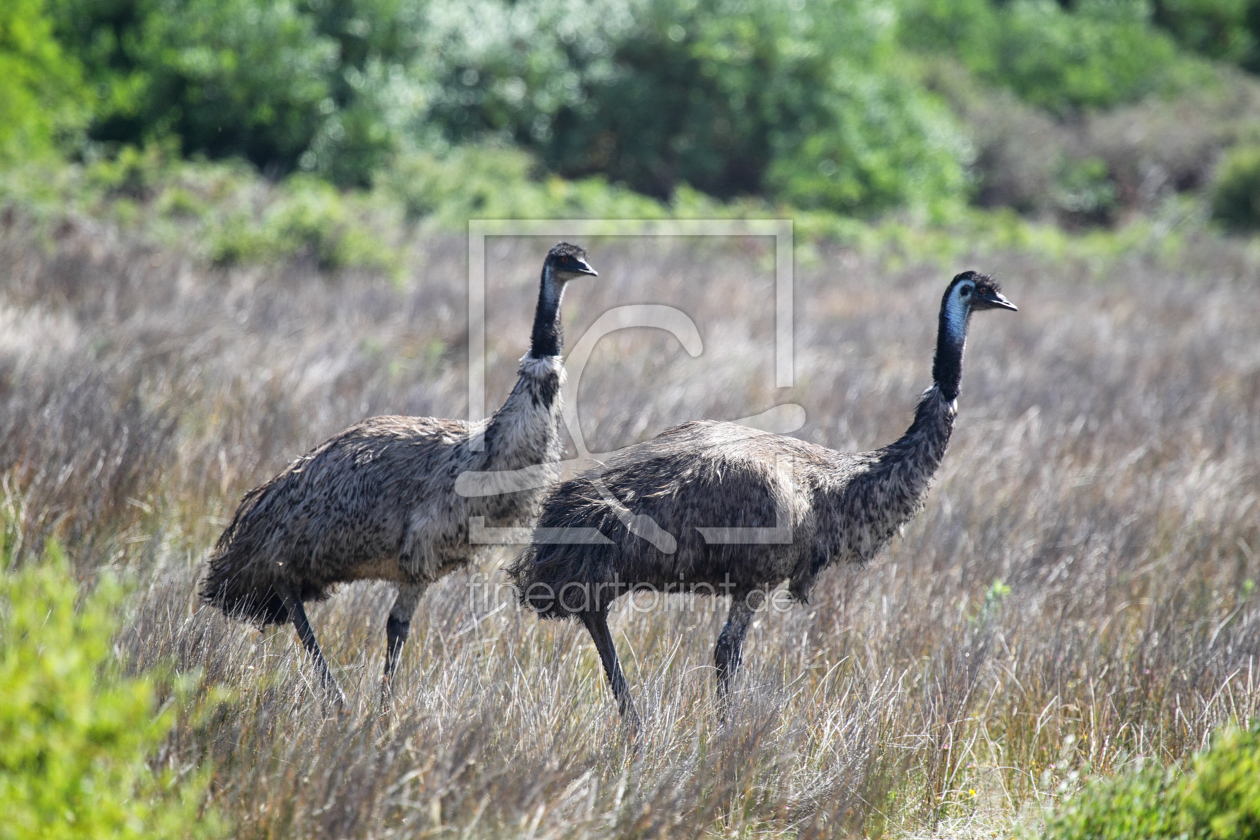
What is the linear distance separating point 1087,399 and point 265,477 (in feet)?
20.6

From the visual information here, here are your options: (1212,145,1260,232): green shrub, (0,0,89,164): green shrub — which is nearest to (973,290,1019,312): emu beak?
(0,0,89,164): green shrub

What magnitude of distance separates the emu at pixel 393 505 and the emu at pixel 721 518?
258 mm

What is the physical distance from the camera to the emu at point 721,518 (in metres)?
4.06

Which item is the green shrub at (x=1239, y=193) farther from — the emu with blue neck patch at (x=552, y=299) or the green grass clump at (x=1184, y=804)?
the green grass clump at (x=1184, y=804)

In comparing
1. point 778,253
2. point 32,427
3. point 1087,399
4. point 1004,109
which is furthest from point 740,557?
point 1004,109

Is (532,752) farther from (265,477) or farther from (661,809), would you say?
(265,477)

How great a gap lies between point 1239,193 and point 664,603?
2074 centimetres

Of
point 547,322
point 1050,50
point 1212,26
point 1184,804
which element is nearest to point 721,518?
point 547,322

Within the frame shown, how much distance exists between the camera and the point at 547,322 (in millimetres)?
4246

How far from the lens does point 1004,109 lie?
2477cm

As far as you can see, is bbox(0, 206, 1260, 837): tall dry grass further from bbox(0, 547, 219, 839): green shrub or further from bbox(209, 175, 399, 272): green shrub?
bbox(0, 547, 219, 839): green shrub

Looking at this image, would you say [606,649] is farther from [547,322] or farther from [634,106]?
[634,106]

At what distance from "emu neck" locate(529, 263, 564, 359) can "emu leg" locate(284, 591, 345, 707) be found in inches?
50.4

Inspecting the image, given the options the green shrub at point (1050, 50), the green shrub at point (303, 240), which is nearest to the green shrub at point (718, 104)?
the green shrub at point (303, 240)
